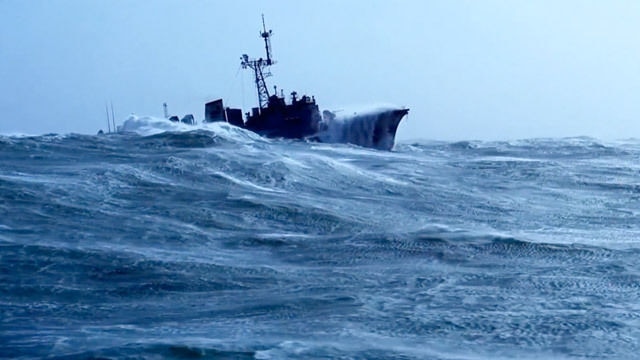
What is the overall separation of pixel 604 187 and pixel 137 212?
10.7m

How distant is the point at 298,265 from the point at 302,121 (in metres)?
32.3

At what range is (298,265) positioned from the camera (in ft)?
30.0

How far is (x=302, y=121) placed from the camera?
135ft

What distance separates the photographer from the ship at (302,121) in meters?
40.8

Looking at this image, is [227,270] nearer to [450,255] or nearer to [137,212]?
[450,255]

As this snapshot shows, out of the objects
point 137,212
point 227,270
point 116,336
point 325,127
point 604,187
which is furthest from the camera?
point 325,127

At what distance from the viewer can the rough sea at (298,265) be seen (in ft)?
20.8

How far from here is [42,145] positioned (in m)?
20.1

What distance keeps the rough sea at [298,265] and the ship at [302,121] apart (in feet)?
74.1

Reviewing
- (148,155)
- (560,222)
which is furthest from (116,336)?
(148,155)

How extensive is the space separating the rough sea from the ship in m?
22.6

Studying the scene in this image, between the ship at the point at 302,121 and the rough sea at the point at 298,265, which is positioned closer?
Result: the rough sea at the point at 298,265

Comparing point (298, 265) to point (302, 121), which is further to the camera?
point (302, 121)

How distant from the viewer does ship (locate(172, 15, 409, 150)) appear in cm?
4081
